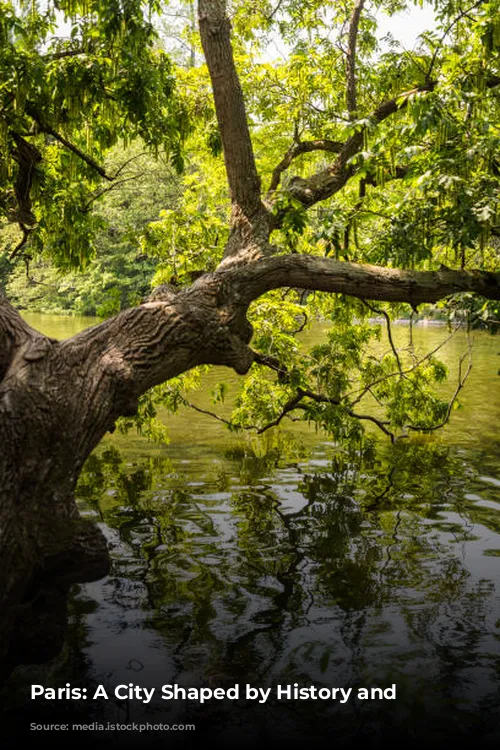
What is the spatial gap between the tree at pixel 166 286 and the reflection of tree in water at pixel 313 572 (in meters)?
1.29

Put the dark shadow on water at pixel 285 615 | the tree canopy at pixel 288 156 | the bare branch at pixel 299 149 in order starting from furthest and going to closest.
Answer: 1. the bare branch at pixel 299 149
2. the tree canopy at pixel 288 156
3. the dark shadow on water at pixel 285 615

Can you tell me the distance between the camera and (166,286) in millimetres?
6207

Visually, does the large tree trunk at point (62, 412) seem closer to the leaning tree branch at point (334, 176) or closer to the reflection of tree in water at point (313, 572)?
the reflection of tree in water at point (313, 572)

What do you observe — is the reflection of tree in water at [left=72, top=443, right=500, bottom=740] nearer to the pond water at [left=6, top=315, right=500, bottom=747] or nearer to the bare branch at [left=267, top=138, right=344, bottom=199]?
the pond water at [left=6, top=315, right=500, bottom=747]

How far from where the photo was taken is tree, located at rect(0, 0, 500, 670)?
172 inches

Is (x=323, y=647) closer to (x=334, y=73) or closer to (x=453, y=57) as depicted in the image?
(x=453, y=57)

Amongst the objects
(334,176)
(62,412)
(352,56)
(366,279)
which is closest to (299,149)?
(334,176)

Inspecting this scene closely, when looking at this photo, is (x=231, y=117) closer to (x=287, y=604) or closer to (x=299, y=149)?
(x=299, y=149)

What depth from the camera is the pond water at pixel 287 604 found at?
4.35 meters

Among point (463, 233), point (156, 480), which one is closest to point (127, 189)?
point (156, 480)

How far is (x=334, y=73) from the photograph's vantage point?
34.8ft

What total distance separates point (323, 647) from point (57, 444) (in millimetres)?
2660

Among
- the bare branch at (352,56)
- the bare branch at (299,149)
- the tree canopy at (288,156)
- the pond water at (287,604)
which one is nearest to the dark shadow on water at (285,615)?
the pond water at (287,604)

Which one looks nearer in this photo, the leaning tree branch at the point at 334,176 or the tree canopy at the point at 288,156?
the tree canopy at the point at 288,156
